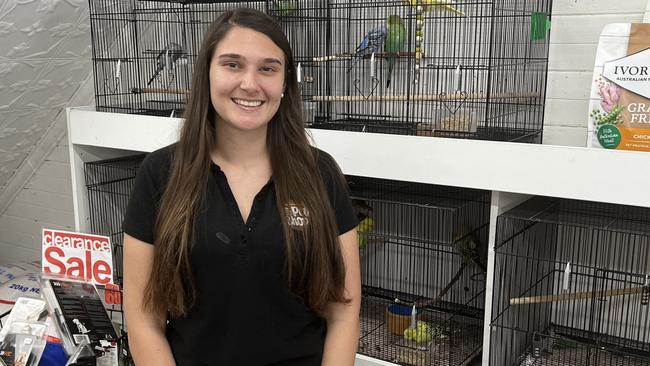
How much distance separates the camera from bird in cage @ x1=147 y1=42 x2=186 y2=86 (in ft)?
8.45

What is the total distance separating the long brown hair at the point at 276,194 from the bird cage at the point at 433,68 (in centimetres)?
85

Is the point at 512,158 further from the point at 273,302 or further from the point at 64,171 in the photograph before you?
the point at 64,171

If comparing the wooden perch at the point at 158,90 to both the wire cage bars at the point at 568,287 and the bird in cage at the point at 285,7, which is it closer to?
the bird in cage at the point at 285,7

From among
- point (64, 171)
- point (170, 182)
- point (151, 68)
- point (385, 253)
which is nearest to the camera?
point (170, 182)

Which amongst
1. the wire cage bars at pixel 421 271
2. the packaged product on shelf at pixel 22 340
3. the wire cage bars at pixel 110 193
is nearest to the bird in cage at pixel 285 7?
the wire cage bars at pixel 421 271

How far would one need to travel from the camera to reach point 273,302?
1159 millimetres

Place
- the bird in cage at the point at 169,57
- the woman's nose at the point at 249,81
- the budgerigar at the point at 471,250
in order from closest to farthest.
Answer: the woman's nose at the point at 249,81 < the budgerigar at the point at 471,250 < the bird in cage at the point at 169,57

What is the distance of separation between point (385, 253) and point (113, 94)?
4.54 ft

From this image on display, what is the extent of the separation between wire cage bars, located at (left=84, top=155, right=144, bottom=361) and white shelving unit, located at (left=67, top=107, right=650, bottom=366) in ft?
1.98

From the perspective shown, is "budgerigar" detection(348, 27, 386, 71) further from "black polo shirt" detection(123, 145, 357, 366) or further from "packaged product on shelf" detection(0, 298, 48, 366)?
"packaged product on shelf" detection(0, 298, 48, 366)

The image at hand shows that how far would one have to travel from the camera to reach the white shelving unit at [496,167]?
1.59 m

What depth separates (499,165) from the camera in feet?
5.77

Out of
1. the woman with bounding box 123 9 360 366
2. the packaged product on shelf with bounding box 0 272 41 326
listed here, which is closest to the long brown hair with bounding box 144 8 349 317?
the woman with bounding box 123 9 360 366

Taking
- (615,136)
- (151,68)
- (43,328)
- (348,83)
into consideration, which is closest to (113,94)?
(151,68)
